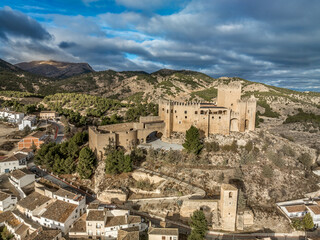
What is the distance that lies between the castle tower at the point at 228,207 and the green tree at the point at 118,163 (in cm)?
1183

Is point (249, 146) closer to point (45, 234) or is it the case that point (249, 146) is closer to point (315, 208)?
point (315, 208)

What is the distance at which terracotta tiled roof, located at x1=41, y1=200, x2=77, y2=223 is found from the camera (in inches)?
925

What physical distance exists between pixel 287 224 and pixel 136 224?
15872 millimetres

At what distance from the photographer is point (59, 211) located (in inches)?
958

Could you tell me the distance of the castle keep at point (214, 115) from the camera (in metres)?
34.6

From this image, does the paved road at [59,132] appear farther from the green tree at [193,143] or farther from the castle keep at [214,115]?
the green tree at [193,143]

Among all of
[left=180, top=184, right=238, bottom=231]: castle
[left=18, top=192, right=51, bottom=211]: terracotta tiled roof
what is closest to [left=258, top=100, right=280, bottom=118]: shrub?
[left=180, top=184, right=238, bottom=231]: castle

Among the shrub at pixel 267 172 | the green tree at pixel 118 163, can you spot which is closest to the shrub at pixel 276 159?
the shrub at pixel 267 172

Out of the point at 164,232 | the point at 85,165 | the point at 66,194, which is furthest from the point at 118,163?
the point at 164,232

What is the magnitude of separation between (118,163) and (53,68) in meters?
184

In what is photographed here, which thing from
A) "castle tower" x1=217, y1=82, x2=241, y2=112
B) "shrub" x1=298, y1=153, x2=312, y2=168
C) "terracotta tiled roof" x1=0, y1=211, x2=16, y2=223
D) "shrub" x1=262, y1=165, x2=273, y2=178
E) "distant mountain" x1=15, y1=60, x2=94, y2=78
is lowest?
"terracotta tiled roof" x1=0, y1=211, x2=16, y2=223

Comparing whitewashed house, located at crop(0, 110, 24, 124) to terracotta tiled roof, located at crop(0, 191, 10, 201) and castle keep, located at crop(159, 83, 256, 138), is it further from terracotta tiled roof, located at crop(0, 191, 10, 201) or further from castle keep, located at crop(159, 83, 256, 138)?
castle keep, located at crop(159, 83, 256, 138)

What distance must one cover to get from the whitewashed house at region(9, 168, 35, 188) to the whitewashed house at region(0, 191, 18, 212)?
232 cm

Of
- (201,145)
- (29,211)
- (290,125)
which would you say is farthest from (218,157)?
(290,125)
